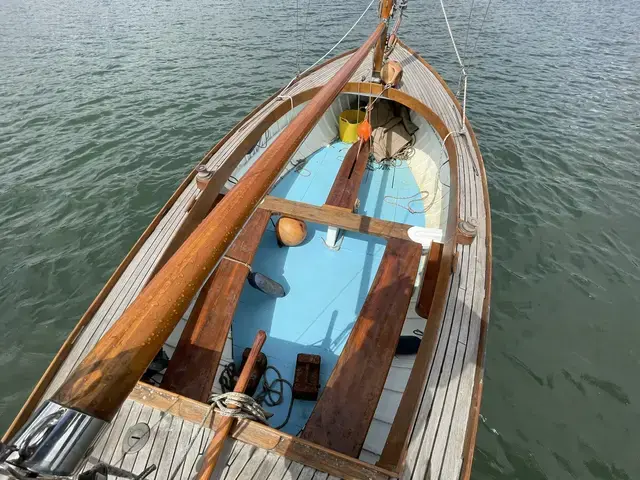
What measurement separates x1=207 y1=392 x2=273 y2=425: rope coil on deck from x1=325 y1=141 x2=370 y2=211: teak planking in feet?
12.8

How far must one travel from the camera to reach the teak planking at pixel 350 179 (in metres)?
6.36

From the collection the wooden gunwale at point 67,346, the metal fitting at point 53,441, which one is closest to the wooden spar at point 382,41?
the wooden gunwale at point 67,346

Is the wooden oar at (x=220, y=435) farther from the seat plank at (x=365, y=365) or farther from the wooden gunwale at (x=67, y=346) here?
the wooden gunwale at (x=67, y=346)

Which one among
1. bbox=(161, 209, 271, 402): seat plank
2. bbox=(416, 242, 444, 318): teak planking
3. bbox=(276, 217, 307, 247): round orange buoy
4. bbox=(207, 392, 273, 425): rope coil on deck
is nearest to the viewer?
bbox=(207, 392, 273, 425): rope coil on deck

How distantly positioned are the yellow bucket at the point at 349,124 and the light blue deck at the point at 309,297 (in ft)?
7.94

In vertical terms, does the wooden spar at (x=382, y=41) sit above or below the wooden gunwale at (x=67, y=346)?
above

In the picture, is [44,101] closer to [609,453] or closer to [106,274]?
[106,274]

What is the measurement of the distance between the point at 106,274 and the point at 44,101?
33.2 ft

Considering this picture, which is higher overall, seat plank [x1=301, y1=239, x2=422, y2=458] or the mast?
the mast

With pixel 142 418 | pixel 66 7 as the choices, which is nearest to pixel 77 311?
pixel 142 418

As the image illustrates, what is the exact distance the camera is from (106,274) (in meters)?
6.58

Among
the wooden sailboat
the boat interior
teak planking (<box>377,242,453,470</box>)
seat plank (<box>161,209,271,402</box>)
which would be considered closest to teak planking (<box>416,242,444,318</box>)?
the wooden sailboat

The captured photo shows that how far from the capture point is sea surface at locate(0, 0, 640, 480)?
4.99 m

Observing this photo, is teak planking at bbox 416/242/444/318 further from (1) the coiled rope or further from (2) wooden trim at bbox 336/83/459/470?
(1) the coiled rope
